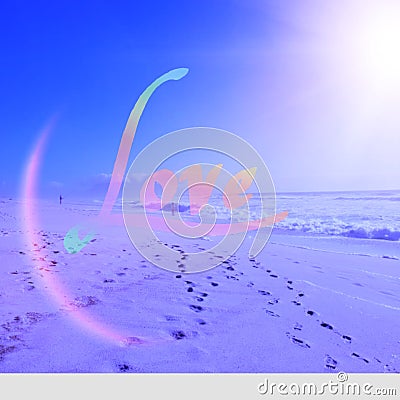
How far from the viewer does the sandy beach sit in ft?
8.63

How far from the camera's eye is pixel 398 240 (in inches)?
386

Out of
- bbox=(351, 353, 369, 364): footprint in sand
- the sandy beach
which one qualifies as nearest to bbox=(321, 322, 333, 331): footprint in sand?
the sandy beach

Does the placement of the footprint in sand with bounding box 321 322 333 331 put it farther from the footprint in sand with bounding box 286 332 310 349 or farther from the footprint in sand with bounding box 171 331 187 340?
the footprint in sand with bounding box 171 331 187 340

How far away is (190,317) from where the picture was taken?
3352mm

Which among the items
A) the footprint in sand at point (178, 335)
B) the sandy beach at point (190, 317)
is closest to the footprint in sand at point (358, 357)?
the sandy beach at point (190, 317)

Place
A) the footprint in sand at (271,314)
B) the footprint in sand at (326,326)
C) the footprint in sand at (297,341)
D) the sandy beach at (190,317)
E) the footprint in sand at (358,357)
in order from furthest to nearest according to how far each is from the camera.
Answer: the footprint in sand at (271,314), the footprint in sand at (326,326), the footprint in sand at (297,341), the footprint in sand at (358,357), the sandy beach at (190,317)

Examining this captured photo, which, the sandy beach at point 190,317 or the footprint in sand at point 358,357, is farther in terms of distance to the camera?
the footprint in sand at point 358,357

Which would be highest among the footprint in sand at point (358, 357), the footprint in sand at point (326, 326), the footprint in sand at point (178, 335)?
the footprint in sand at point (326, 326)

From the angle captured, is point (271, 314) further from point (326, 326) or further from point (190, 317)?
point (190, 317)

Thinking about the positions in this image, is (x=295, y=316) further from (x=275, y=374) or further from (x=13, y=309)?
(x=13, y=309)

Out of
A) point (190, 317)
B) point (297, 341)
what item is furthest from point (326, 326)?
point (190, 317)

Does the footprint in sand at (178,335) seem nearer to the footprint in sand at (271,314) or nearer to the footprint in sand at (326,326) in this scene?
the footprint in sand at (271,314)

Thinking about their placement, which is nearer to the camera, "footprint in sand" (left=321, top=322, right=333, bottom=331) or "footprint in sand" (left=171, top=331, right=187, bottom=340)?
"footprint in sand" (left=171, top=331, right=187, bottom=340)

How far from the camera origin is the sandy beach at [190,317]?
2.63 m
